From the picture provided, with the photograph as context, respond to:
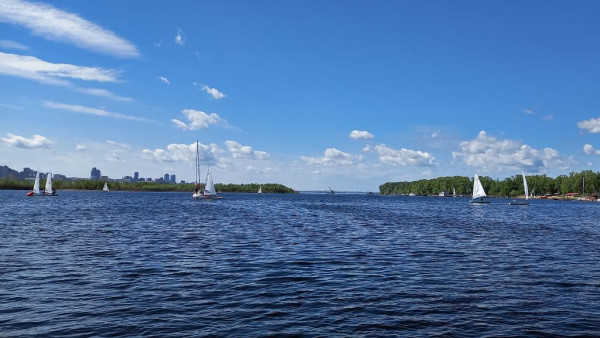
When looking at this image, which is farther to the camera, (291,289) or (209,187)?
(209,187)

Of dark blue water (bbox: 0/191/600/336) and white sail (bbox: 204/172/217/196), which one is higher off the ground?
white sail (bbox: 204/172/217/196)

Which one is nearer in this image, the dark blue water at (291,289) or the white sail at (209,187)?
the dark blue water at (291,289)

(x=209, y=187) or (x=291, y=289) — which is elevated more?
(x=209, y=187)

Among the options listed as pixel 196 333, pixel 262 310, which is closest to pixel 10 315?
pixel 196 333

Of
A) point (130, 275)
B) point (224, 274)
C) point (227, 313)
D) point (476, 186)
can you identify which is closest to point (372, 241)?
point (224, 274)

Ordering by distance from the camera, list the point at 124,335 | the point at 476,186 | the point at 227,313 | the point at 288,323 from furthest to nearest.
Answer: the point at 476,186 < the point at 227,313 < the point at 288,323 < the point at 124,335

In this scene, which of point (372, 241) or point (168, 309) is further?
point (372, 241)

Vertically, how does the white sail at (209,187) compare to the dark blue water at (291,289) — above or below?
above

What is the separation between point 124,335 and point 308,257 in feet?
65.7

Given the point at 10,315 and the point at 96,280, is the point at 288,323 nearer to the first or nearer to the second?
the point at 10,315

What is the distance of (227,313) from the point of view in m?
18.7

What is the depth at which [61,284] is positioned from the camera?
23.9 meters

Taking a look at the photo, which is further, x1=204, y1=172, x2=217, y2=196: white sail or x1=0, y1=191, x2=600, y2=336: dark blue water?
x1=204, y1=172, x2=217, y2=196: white sail

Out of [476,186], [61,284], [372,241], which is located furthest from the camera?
[476,186]
